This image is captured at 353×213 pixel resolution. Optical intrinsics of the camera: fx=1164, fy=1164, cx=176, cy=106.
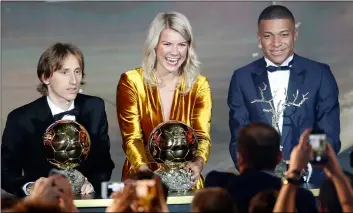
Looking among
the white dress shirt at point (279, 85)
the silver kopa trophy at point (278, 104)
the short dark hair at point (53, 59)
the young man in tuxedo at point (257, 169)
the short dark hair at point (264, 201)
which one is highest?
the short dark hair at point (53, 59)

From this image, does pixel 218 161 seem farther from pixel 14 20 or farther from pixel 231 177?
pixel 14 20

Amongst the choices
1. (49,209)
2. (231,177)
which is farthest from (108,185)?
(49,209)

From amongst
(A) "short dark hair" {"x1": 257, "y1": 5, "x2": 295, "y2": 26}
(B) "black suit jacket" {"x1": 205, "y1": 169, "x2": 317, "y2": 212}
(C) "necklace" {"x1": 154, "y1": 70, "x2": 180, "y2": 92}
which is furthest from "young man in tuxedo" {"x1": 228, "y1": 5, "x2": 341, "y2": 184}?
(B) "black suit jacket" {"x1": 205, "y1": 169, "x2": 317, "y2": 212}

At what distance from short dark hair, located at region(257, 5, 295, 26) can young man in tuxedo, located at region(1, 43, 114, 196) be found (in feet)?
3.94

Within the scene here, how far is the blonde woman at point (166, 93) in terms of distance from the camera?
7.30 meters

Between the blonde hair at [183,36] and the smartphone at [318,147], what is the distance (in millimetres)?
1268

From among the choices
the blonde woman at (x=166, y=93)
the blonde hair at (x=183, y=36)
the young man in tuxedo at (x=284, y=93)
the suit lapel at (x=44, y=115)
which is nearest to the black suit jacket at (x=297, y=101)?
the young man in tuxedo at (x=284, y=93)

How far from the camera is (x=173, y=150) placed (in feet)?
22.6

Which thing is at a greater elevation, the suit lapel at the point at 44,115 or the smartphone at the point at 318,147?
the suit lapel at the point at 44,115

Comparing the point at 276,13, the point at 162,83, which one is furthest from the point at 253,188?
the point at 276,13

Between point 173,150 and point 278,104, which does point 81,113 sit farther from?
point 278,104

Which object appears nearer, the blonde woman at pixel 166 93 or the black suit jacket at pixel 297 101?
the blonde woman at pixel 166 93

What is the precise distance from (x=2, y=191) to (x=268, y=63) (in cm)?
188

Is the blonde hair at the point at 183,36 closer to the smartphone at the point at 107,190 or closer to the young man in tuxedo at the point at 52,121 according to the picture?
the young man in tuxedo at the point at 52,121
